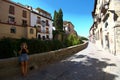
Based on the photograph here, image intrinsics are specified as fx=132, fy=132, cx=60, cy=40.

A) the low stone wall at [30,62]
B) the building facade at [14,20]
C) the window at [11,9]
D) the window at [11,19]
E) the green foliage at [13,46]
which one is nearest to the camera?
the low stone wall at [30,62]

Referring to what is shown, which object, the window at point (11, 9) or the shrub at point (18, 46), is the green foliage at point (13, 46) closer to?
the shrub at point (18, 46)

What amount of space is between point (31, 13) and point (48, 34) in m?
9.48

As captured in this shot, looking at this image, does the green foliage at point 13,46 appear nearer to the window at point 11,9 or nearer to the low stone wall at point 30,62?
the low stone wall at point 30,62

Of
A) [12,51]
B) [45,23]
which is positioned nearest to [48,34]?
[45,23]

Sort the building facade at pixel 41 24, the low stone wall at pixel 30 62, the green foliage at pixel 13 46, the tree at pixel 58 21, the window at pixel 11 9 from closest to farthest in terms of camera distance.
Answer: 1. the low stone wall at pixel 30 62
2. the green foliage at pixel 13 46
3. the window at pixel 11 9
4. the building facade at pixel 41 24
5. the tree at pixel 58 21

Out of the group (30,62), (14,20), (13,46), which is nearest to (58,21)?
(14,20)

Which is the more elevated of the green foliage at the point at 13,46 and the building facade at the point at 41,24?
the building facade at the point at 41,24

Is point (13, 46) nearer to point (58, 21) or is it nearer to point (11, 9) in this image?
point (11, 9)

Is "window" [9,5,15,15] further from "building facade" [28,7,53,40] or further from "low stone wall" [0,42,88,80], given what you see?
"low stone wall" [0,42,88,80]

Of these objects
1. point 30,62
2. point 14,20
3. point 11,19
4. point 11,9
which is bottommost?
point 30,62

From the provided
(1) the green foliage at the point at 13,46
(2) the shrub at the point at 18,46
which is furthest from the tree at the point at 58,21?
(1) the green foliage at the point at 13,46

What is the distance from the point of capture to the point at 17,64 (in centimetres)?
558

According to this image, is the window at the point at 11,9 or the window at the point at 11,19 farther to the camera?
the window at the point at 11,9

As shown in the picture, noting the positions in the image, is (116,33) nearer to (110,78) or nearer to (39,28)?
(110,78)
